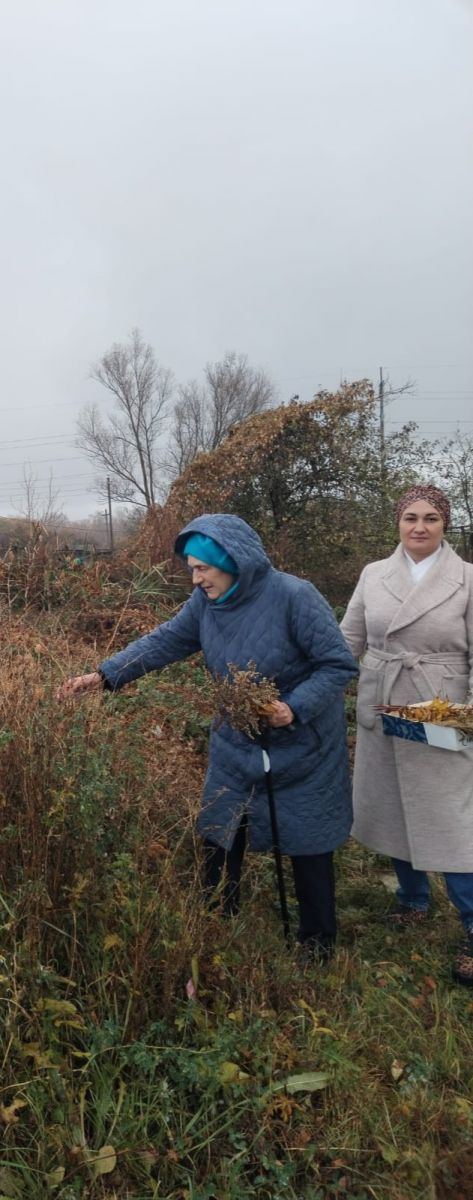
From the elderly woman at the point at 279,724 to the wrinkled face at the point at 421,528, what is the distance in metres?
0.56

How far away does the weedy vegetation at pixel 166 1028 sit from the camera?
5.77ft

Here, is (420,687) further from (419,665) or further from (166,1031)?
(166,1031)

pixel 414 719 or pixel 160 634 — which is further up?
pixel 160 634

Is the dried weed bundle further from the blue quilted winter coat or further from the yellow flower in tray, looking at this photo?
the yellow flower in tray

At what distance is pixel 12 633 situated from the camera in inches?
177

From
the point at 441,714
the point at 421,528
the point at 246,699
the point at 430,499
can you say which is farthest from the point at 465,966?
the point at 430,499

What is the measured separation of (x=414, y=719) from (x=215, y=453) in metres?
5.79

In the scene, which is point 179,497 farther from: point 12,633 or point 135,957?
point 135,957

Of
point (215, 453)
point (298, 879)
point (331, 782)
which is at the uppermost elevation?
point (215, 453)

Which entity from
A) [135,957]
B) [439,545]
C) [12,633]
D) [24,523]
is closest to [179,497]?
[24,523]

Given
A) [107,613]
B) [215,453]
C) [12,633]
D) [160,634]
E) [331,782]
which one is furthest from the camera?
[215,453]

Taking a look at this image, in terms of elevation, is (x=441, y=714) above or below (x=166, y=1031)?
above

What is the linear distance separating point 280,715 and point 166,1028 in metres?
0.94

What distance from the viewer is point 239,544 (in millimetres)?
2561
